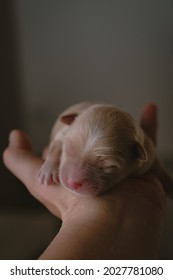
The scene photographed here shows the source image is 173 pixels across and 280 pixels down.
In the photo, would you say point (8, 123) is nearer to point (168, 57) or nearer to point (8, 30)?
point (8, 30)

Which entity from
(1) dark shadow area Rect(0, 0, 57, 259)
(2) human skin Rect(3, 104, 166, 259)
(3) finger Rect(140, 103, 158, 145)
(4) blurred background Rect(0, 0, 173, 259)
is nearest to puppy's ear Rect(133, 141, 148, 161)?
(2) human skin Rect(3, 104, 166, 259)

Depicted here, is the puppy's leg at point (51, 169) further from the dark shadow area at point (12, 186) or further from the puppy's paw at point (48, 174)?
the dark shadow area at point (12, 186)

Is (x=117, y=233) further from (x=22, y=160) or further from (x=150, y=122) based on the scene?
(x=150, y=122)

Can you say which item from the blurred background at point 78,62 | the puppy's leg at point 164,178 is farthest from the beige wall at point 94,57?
the puppy's leg at point 164,178

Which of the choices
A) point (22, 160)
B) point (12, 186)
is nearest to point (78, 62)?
point (12, 186)

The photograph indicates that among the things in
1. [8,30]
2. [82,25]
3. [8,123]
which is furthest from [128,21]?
[8,123]

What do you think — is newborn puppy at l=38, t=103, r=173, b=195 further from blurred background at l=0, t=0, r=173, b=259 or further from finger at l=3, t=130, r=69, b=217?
blurred background at l=0, t=0, r=173, b=259
